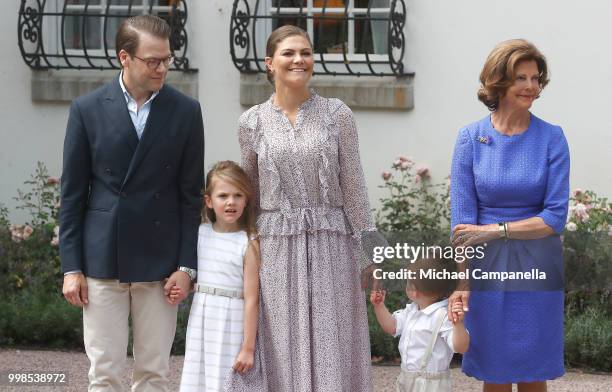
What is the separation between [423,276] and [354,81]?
4.02 metres

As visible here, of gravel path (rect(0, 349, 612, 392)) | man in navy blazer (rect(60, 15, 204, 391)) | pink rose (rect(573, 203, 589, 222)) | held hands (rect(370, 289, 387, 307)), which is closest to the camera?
man in navy blazer (rect(60, 15, 204, 391))

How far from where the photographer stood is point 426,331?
5062mm

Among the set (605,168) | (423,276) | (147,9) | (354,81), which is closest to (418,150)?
(354,81)

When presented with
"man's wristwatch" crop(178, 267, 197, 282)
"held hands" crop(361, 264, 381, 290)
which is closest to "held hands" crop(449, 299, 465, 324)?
"held hands" crop(361, 264, 381, 290)

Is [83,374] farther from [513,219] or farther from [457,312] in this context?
[513,219]

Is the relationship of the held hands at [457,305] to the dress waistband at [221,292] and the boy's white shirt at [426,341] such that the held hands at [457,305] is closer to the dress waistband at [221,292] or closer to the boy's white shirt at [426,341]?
the boy's white shirt at [426,341]

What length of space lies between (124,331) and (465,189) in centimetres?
144

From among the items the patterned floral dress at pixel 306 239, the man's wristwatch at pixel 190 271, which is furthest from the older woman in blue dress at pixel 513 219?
the man's wristwatch at pixel 190 271

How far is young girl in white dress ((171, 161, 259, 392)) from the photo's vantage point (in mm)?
5005

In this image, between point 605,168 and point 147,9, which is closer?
point 605,168

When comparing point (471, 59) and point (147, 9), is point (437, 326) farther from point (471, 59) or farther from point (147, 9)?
point (147, 9)

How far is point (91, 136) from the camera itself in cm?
495

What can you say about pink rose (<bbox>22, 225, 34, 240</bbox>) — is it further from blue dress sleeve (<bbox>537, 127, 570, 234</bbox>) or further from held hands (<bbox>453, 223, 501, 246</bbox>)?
blue dress sleeve (<bbox>537, 127, 570, 234</bbox>)

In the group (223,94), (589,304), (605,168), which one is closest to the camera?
(589,304)
